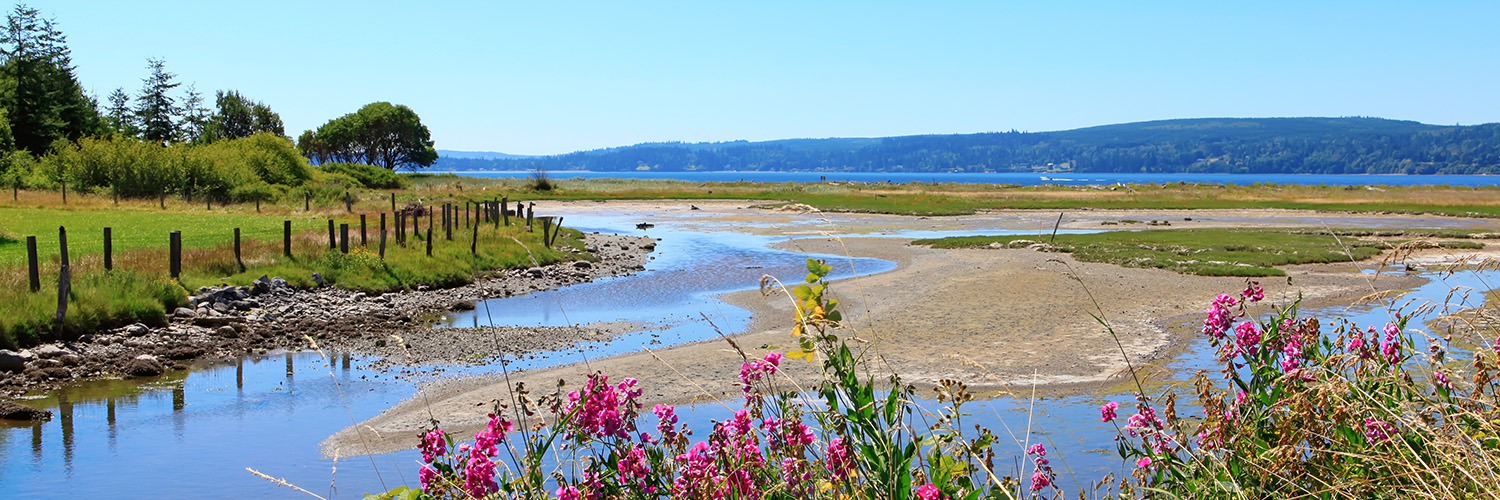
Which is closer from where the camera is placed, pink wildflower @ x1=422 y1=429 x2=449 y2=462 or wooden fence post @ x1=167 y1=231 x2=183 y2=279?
pink wildflower @ x1=422 y1=429 x2=449 y2=462

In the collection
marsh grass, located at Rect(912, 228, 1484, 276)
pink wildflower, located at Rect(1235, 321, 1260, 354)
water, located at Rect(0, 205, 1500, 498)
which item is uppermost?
pink wildflower, located at Rect(1235, 321, 1260, 354)

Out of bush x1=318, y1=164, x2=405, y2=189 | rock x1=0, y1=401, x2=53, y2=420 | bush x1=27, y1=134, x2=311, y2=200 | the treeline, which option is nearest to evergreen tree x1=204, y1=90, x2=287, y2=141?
the treeline

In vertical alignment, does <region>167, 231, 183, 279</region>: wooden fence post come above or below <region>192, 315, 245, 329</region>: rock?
above

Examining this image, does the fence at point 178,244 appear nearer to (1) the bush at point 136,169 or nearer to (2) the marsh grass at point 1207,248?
(2) the marsh grass at point 1207,248

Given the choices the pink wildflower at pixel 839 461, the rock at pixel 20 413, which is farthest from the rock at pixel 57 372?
the pink wildflower at pixel 839 461

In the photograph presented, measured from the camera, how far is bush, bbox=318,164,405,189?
79812 mm

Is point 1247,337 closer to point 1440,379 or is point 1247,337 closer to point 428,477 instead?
point 1440,379

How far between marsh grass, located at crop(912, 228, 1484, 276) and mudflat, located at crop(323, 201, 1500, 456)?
0.97 meters

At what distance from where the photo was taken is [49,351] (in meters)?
15.0

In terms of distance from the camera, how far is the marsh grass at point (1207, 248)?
29.0 m

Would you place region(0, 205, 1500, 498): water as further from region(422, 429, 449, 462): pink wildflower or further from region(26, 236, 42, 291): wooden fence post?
region(26, 236, 42, 291): wooden fence post

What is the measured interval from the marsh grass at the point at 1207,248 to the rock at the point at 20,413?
24941mm

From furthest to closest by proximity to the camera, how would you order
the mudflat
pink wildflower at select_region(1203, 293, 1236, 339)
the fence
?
the fence → the mudflat → pink wildflower at select_region(1203, 293, 1236, 339)

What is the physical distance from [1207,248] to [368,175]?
218 ft
